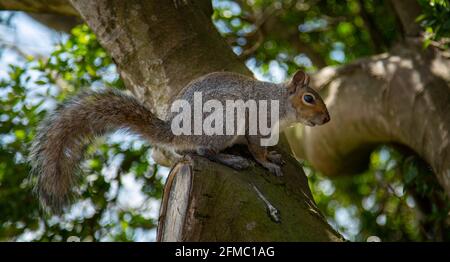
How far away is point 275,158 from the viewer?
256cm

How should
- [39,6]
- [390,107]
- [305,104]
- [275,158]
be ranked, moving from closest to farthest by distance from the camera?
[275,158]
[305,104]
[390,107]
[39,6]

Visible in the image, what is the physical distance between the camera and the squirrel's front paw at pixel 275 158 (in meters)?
2.54

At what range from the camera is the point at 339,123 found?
3.75 m

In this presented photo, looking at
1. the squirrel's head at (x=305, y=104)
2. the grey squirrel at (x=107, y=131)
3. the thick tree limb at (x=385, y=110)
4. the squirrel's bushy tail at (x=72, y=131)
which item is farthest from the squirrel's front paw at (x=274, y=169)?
the thick tree limb at (x=385, y=110)

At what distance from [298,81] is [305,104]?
133mm

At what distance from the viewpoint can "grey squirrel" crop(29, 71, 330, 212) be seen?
245 centimetres

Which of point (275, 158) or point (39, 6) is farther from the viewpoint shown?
point (39, 6)

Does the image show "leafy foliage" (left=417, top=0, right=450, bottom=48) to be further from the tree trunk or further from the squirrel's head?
the squirrel's head

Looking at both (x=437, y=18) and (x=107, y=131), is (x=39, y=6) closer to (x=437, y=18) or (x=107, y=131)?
(x=107, y=131)

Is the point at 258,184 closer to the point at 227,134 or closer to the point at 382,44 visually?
the point at 227,134

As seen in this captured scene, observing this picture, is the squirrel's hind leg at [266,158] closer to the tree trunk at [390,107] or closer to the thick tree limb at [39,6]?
the tree trunk at [390,107]

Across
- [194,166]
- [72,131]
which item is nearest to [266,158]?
[194,166]

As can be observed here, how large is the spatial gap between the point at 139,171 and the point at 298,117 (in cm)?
122

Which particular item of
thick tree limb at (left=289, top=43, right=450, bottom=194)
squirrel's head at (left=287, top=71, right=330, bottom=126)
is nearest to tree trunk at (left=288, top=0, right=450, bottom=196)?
thick tree limb at (left=289, top=43, right=450, bottom=194)
